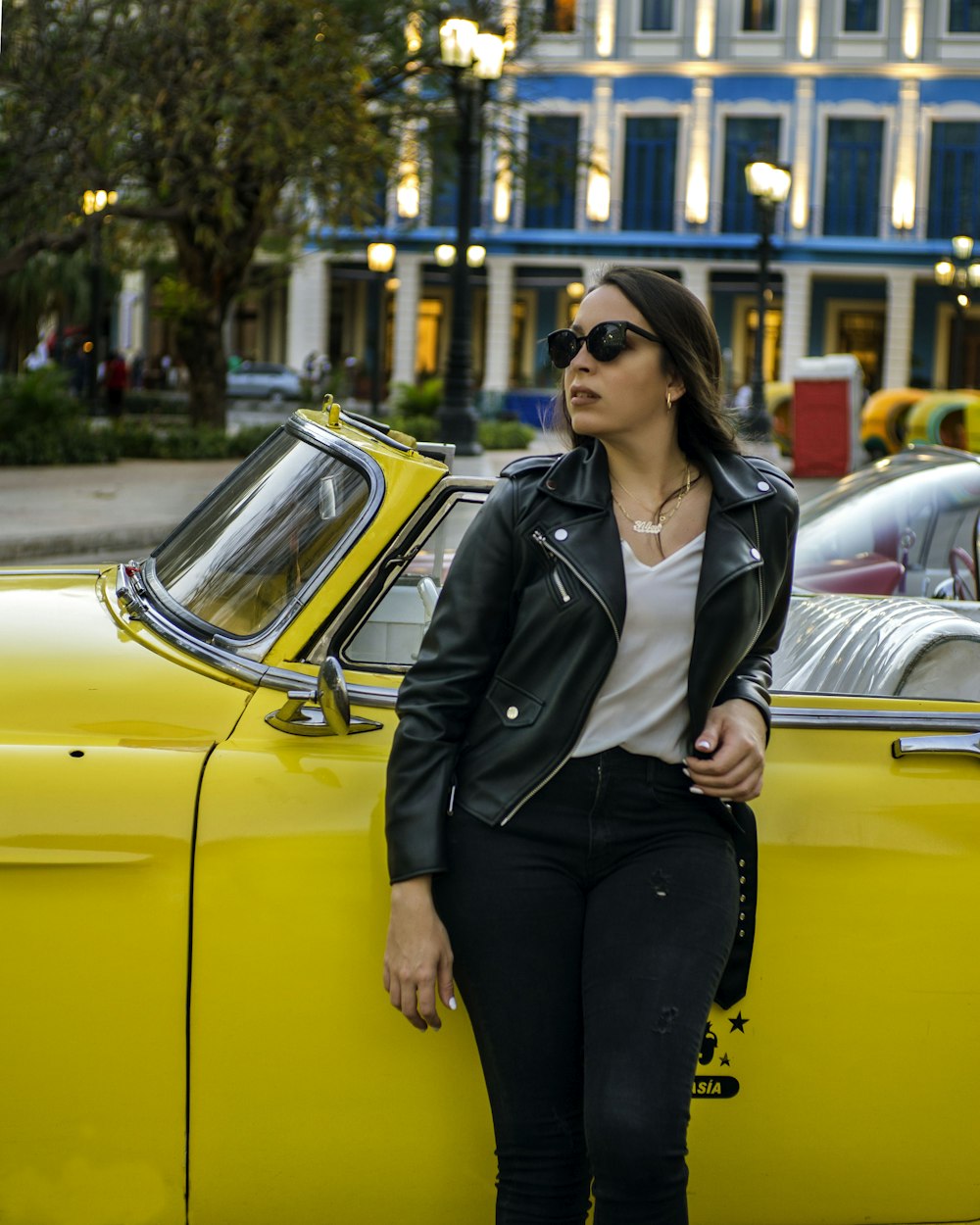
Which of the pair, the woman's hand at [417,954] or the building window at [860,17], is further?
the building window at [860,17]

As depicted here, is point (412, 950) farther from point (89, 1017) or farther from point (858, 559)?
point (858, 559)

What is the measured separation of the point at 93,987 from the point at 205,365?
89.2 feet

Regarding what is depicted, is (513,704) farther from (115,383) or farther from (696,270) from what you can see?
(696,270)

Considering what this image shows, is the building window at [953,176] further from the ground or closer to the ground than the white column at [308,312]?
further from the ground

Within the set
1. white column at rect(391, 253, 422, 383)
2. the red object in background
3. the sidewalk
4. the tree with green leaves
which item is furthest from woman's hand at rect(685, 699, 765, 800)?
white column at rect(391, 253, 422, 383)

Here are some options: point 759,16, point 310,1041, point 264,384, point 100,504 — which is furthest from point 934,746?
point 759,16

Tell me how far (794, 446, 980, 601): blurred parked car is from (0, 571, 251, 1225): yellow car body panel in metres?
4.66

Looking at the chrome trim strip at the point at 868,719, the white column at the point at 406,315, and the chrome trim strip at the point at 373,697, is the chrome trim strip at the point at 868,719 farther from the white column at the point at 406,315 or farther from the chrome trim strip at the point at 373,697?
the white column at the point at 406,315

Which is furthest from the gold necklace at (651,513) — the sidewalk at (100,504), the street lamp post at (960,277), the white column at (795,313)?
the white column at (795,313)

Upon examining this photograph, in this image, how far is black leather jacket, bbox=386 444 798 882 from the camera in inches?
88.5

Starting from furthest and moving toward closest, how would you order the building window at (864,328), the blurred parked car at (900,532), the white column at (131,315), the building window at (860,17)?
the white column at (131,315) → the building window at (864,328) → the building window at (860,17) → the blurred parked car at (900,532)

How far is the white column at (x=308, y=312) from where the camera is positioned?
51031 mm

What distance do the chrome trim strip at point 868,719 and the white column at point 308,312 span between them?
49682mm

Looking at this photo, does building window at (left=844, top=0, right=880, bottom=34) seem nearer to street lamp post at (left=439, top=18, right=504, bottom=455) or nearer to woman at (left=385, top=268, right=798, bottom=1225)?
street lamp post at (left=439, top=18, right=504, bottom=455)
